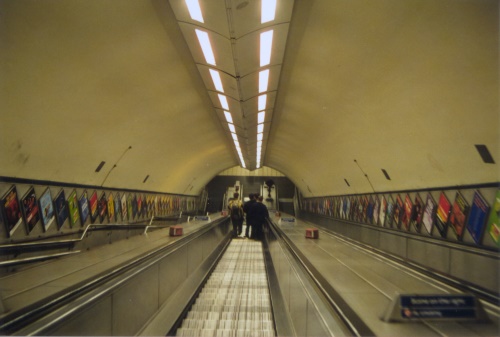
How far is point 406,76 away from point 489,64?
1.13m

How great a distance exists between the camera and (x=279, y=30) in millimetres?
4719

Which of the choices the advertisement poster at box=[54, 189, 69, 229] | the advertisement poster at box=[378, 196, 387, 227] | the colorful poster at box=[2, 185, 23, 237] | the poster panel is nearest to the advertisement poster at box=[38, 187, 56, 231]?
the advertisement poster at box=[54, 189, 69, 229]

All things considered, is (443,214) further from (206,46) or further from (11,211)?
(11,211)

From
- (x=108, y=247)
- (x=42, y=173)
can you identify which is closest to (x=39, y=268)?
(x=108, y=247)

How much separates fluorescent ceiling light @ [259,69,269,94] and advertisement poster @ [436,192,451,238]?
3443mm

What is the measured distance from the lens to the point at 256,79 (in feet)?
21.4

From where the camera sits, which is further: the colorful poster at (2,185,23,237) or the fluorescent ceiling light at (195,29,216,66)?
the colorful poster at (2,185,23,237)

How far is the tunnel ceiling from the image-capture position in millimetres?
3689

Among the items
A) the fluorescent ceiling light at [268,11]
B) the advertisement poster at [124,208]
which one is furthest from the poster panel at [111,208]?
the fluorescent ceiling light at [268,11]

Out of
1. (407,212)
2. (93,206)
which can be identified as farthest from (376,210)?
(93,206)

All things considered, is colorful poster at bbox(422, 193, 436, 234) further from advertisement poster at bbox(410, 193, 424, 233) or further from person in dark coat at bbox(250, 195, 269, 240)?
person in dark coat at bbox(250, 195, 269, 240)

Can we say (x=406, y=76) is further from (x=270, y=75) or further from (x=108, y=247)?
(x=108, y=247)

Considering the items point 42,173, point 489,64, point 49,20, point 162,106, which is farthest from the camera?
point 162,106

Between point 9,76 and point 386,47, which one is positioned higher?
point 386,47
